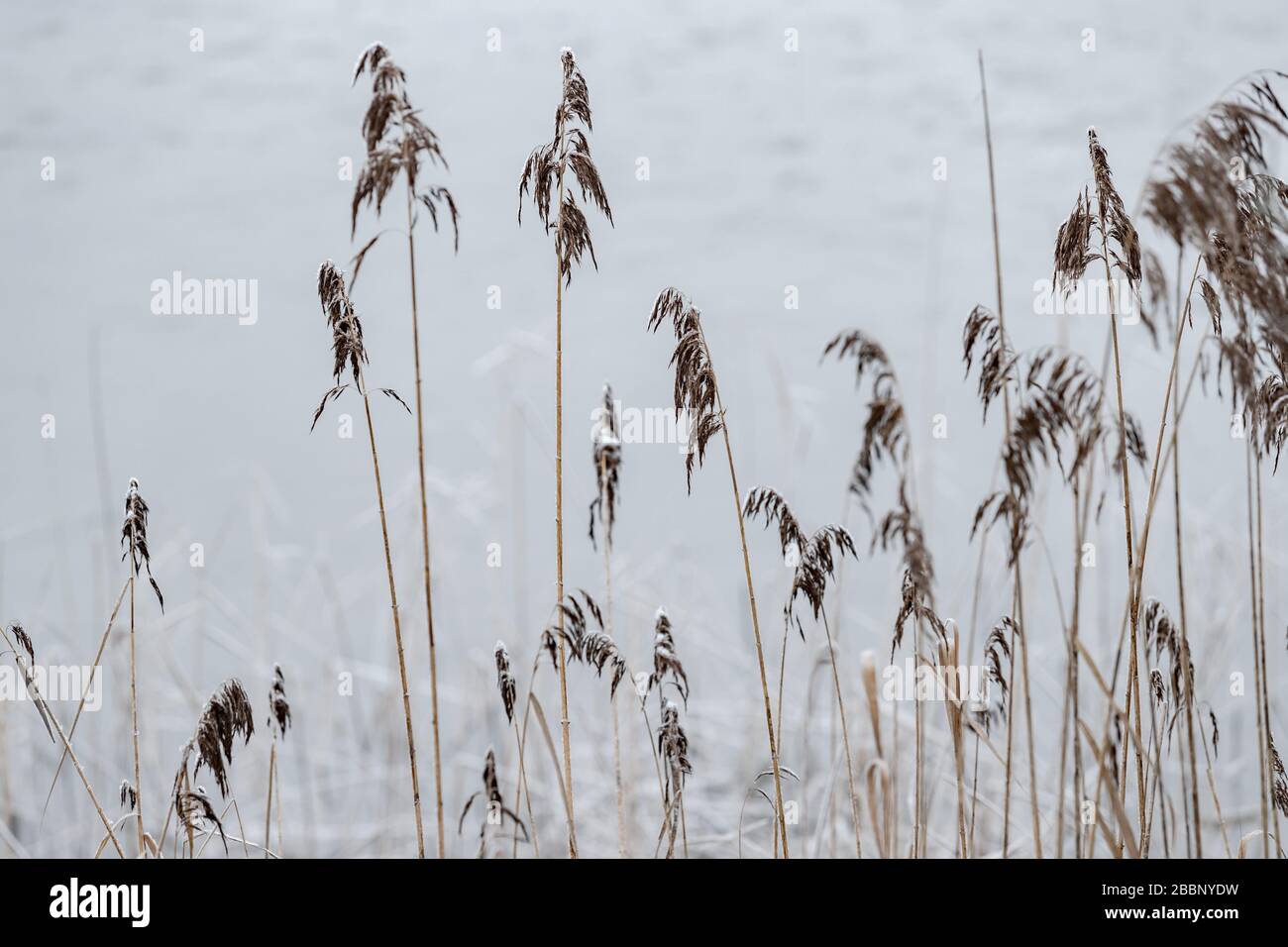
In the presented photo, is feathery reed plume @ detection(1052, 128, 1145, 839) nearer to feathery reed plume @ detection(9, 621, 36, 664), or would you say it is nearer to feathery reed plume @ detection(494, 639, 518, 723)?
feathery reed plume @ detection(494, 639, 518, 723)

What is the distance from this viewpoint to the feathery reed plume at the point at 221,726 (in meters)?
1.35

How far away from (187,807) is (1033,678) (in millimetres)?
2136

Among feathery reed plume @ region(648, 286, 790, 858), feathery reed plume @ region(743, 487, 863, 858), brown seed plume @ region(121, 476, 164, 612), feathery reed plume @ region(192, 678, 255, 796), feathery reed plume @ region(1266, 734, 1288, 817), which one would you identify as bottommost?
feathery reed plume @ region(1266, 734, 1288, 817)

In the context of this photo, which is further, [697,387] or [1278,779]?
[1278,779]

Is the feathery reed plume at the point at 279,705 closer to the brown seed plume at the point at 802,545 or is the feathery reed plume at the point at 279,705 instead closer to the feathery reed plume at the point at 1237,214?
the brown seed plume at the point at 802,545

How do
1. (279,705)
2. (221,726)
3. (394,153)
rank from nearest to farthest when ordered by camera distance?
(394,153)
(221,726)
(279,705)

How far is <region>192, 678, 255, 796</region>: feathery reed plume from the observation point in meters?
1.35

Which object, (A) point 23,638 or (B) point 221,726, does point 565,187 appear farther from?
(A) point 23,638

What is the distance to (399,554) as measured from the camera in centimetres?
302

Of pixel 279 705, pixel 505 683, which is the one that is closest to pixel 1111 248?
pixel 505 683

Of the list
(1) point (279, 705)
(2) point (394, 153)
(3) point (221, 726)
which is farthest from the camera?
(1) point (279, 705)

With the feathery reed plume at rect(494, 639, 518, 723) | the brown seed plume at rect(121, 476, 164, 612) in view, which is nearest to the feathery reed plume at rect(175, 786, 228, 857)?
the brown seed plume at rect(121, 476, 164, 612)

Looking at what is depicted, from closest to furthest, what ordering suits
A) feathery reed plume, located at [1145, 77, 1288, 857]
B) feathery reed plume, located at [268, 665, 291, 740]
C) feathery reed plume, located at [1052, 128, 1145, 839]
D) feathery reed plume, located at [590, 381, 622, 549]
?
feathery reed plume, located at [1145, 77, 1288, 857], feathery reed plume, located at [1052, 128, 1145, 839], feathery reed plume, located at [268, 665, 291, 740], feathery reed plume, located at [590, 381, 622, 549]

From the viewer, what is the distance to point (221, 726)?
54.9 inches
